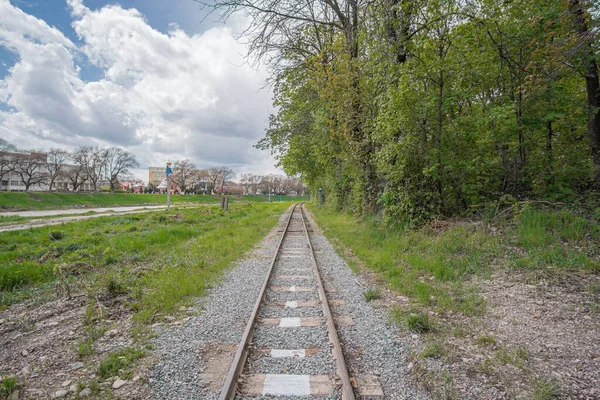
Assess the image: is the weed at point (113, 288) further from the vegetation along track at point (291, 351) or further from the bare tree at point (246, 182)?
the bare tree at point (246, 182)

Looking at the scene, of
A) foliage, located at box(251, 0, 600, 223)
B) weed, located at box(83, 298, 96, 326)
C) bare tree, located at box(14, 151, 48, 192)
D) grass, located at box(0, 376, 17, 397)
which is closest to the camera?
grass, located at box(0, 376, 17, 397)

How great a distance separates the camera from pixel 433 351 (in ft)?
11.3

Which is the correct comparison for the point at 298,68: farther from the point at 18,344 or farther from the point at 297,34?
the point at 18,344

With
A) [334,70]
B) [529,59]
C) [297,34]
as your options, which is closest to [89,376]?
[529,59]

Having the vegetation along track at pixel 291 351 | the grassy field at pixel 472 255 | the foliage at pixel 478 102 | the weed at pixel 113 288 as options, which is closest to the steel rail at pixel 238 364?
the vegetation along track at pixel 291 351

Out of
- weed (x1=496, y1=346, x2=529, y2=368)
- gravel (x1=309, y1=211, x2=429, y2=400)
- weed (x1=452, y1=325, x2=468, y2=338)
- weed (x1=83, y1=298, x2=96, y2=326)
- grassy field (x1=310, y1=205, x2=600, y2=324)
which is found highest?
grassy field (x1=310, y1=205, x2=600, y2=324)

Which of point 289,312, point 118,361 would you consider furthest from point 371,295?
point 118,361

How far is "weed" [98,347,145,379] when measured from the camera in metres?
3.19

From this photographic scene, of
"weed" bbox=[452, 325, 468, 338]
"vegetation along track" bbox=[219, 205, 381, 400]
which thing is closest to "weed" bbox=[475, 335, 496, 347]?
"weed" bbox=[452, 325, 468, 338]

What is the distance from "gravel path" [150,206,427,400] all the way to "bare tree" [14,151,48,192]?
66981 mm

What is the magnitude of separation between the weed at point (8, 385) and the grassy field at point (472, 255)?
4326mm

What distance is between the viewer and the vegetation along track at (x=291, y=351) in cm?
291

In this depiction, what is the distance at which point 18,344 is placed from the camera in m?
3.91

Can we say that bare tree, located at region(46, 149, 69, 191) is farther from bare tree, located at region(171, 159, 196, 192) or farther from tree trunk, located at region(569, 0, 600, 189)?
tree trunk, located at region(569, 0, 600, 189)
